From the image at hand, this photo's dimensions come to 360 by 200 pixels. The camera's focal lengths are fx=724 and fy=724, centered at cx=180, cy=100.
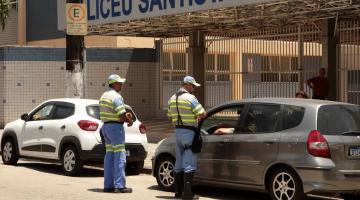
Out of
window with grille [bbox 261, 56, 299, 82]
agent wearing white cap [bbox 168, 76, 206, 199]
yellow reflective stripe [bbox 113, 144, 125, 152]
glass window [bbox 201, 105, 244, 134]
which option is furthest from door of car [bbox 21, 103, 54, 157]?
window with grille [bbox 261, 56, 299, 82]

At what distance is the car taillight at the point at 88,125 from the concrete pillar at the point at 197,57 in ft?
39.3

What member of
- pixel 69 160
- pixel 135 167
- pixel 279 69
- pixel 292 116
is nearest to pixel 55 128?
pixel 69 160

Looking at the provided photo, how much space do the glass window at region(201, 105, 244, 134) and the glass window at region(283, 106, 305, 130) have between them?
0.84 m

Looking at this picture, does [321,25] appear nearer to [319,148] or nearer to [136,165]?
[136,165]

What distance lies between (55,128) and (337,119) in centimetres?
598

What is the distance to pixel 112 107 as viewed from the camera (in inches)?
430

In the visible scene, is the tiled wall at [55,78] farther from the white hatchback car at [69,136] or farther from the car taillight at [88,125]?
the car taillight at [88,125]

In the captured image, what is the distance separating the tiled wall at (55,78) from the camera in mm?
25906

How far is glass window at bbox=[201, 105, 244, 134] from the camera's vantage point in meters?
10.5

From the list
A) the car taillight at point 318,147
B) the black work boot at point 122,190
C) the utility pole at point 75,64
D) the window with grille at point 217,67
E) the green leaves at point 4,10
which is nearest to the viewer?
the car taillight at point 318,147

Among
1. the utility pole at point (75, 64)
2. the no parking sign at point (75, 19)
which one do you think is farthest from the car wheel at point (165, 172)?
the no parking sign at point (75, 19)

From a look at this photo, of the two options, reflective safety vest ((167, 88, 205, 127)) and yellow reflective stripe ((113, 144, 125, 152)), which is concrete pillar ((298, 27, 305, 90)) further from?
reflective safety vest ((167, 88, 205, 127))

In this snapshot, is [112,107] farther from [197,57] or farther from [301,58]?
[197,57]

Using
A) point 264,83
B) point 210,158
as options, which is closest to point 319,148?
point 210,158
